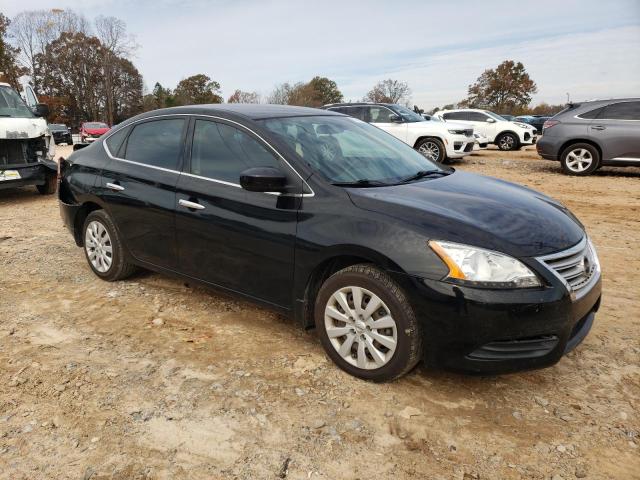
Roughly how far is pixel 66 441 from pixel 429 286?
1960mm

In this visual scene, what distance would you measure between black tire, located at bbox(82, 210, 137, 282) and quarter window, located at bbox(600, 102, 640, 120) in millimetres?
10504

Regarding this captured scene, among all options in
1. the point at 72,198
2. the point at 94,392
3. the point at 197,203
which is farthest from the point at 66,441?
the point at 72,198

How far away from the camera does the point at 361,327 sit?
2854mm

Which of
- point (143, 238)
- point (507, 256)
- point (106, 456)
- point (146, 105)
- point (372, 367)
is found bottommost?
point (106, 456)

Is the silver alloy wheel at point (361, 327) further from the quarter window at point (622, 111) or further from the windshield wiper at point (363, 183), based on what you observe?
the quarter window at point (622, 111)

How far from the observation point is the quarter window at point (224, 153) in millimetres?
3338

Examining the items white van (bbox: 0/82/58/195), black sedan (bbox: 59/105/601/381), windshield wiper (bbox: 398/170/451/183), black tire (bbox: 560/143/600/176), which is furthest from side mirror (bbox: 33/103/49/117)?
black tire (bbox: 560/143/600/176)

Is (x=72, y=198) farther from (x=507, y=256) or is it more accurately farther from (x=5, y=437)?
(x=507, y=256)

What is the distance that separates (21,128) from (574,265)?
8.82m

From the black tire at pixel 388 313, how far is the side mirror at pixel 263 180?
0.66 meters

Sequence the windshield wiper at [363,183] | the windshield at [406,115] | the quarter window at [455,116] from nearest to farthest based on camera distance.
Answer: the windshield wiper at [363,183]
the windshield at [406,115]
the quarter window at [455,116]

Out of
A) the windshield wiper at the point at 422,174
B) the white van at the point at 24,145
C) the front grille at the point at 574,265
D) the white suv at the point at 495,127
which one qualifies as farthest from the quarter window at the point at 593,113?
the white van at the point at 24,145

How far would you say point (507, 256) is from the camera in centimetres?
254

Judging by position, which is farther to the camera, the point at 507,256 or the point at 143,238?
the point at 143,238
